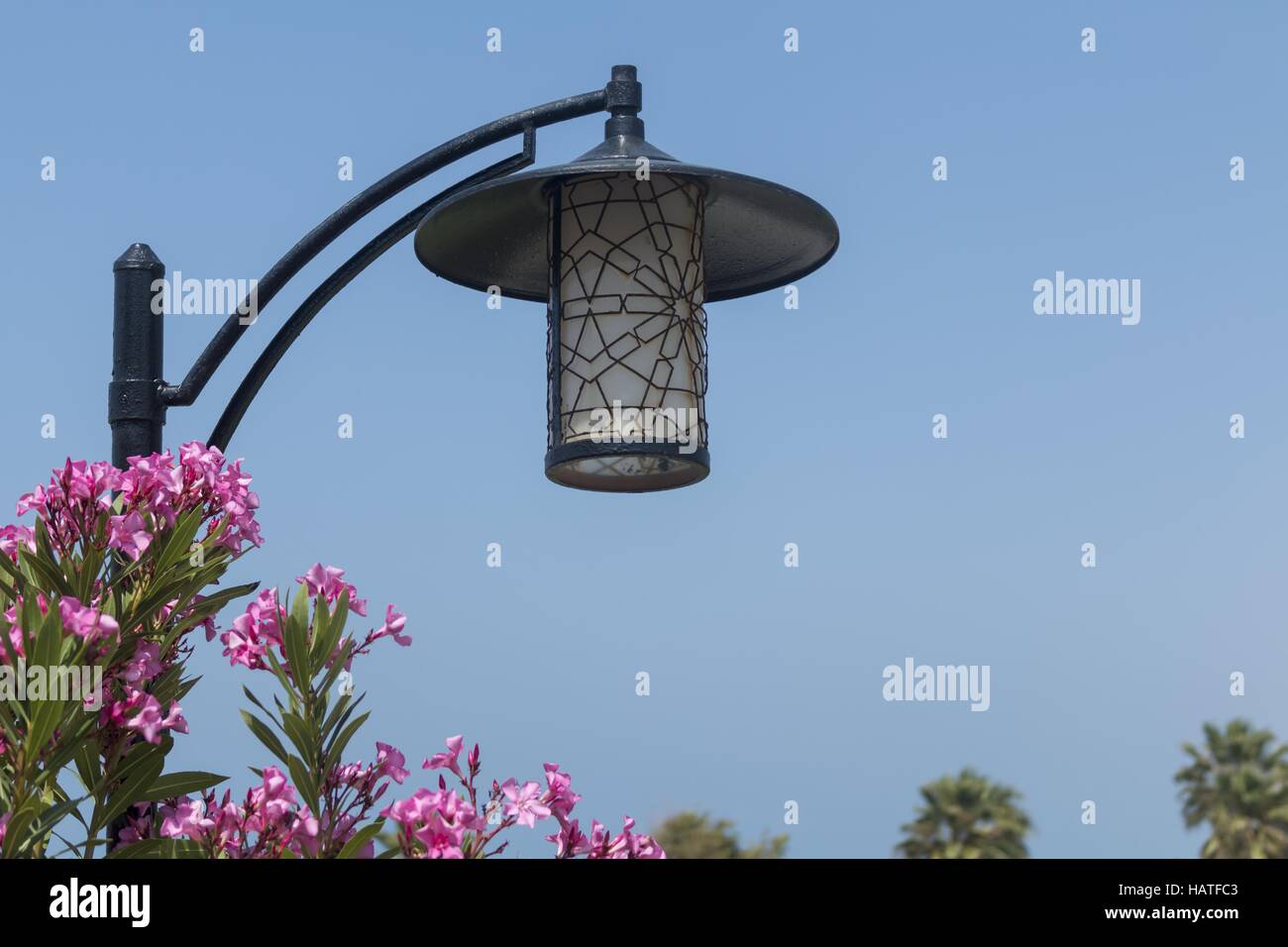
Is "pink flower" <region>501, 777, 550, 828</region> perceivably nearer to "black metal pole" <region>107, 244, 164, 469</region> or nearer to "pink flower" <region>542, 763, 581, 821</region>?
"pink flower" <region>542, 763, 581, 821</region>

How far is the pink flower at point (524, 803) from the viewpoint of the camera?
3898 mm

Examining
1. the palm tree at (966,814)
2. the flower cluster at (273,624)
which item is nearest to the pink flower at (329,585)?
the flower cluster at (273,624)

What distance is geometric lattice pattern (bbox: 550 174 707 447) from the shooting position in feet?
15.5

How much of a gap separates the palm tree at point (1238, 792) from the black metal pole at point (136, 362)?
1719 inches

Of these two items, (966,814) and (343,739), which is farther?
(966,814)

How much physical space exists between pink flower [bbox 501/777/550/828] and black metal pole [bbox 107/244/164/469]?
1496 mm

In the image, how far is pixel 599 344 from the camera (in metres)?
4.77

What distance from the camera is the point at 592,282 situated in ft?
15.9

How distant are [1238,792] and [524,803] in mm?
46412

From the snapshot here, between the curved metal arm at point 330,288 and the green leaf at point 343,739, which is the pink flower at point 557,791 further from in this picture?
the curved metal arm at point 330,288

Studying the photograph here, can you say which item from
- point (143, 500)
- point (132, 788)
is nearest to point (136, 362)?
point (143, 500)

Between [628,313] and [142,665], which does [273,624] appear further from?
[628,313]
